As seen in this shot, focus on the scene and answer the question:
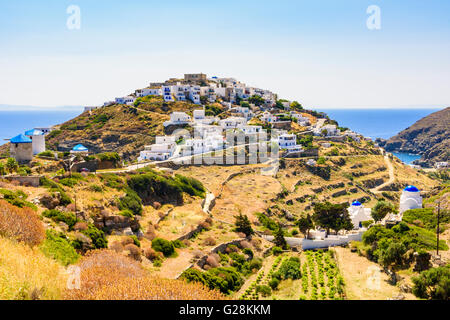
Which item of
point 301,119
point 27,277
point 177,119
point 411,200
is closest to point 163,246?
point 27,277

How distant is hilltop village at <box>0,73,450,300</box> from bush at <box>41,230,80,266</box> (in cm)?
8

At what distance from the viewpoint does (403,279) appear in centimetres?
2009

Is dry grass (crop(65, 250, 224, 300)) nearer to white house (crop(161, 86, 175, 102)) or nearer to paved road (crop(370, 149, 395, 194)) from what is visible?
paved road (crop(370, 149, 395, 194))

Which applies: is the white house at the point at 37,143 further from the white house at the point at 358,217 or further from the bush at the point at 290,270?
the white house at the point at 358,217

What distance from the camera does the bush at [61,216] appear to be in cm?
2004

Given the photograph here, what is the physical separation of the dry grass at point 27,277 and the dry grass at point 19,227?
5.23 feet

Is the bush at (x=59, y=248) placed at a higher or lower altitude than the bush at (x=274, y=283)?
higher

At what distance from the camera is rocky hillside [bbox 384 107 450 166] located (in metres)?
129

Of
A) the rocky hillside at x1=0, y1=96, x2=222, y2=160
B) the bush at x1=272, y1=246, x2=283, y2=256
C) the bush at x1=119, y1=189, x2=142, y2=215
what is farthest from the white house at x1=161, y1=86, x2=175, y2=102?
the bush at x1=272, y1=246, x2=283, y2=256

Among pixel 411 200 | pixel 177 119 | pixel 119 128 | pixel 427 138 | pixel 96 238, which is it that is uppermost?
pixel 177 119

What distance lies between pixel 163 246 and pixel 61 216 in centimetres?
615

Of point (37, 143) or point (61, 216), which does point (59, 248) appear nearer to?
point (61, 216)

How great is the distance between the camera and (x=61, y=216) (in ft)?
66.8

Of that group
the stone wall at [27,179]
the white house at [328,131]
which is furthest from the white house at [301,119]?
the stone wall at [27,179]
